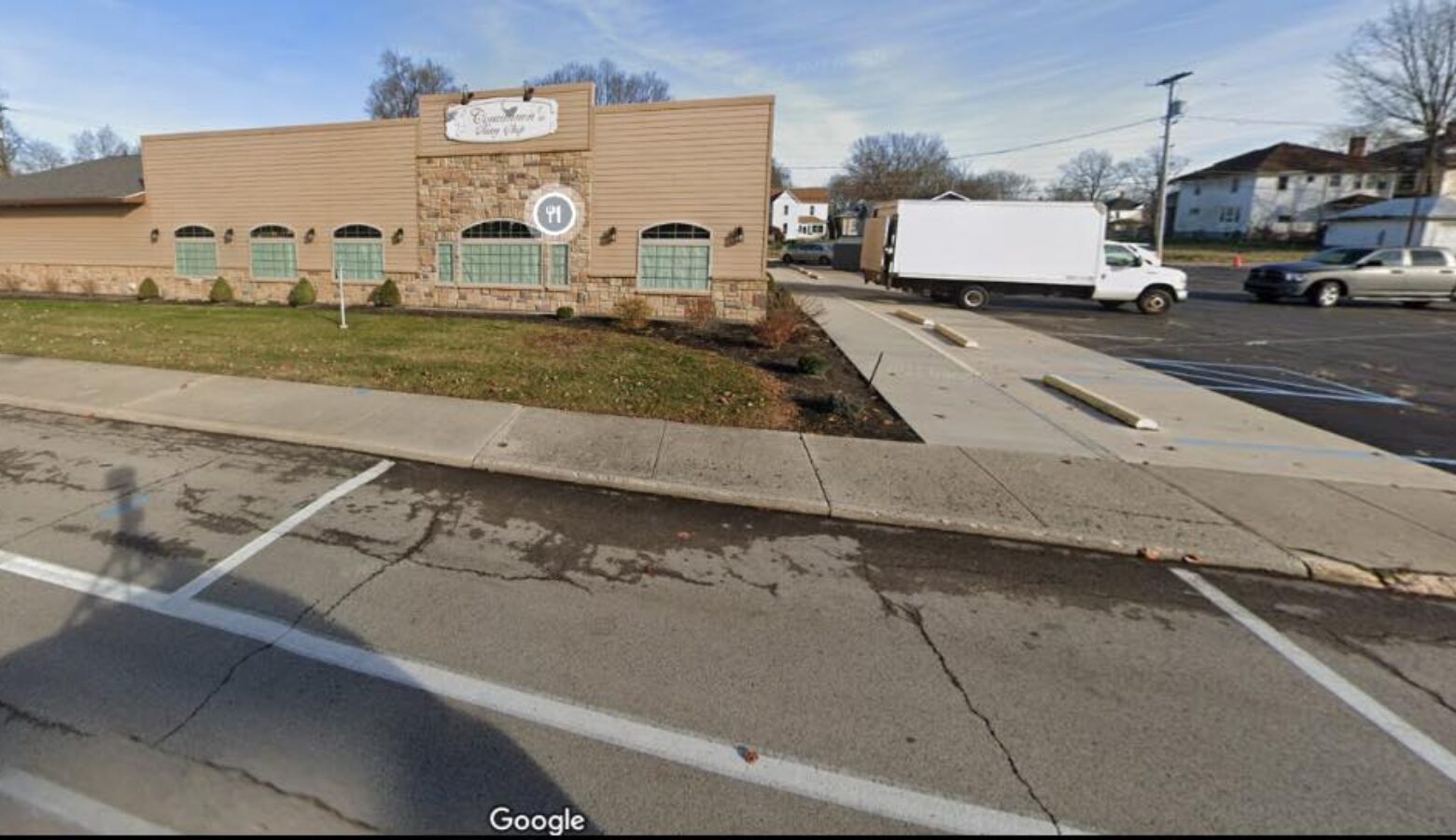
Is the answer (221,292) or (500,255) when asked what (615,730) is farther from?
(221,292)

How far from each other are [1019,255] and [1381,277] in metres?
13.8

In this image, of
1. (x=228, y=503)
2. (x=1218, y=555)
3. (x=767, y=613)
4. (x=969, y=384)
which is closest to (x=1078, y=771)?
(x=767, y=613)

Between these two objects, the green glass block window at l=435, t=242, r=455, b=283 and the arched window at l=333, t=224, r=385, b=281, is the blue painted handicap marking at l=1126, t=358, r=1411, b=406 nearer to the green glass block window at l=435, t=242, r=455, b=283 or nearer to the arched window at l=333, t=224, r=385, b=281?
the green glass block window at l=435, t=242, r=455, b=283

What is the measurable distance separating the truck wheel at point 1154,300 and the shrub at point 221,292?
92.7ft

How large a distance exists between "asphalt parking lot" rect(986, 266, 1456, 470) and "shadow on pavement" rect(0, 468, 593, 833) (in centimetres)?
932

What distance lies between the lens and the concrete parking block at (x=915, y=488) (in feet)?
16.2

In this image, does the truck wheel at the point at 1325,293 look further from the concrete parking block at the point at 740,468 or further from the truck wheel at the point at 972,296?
the concrete parking block at the point at 740,468

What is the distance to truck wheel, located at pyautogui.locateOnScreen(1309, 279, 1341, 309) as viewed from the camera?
22297mm

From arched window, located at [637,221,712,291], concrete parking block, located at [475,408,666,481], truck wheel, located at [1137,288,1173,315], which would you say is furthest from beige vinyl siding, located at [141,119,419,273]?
truck wheel, located at [1137,288,1173,315]

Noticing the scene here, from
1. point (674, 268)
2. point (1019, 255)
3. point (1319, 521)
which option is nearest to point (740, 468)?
point (1319, 521)

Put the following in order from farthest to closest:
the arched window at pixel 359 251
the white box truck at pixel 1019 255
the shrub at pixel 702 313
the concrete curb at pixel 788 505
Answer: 1. the white box truck at pixel 1019 255
2. the arched window at pixel 359 251
3. the shrub at pixel 702 313
4. the concrete curb at pixel 788 505

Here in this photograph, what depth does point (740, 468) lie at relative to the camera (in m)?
5.89

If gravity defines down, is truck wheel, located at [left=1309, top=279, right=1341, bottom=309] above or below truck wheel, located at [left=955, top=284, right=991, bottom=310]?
above

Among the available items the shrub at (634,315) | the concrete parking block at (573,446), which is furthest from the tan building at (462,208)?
the concrete parking block at (573,446)
